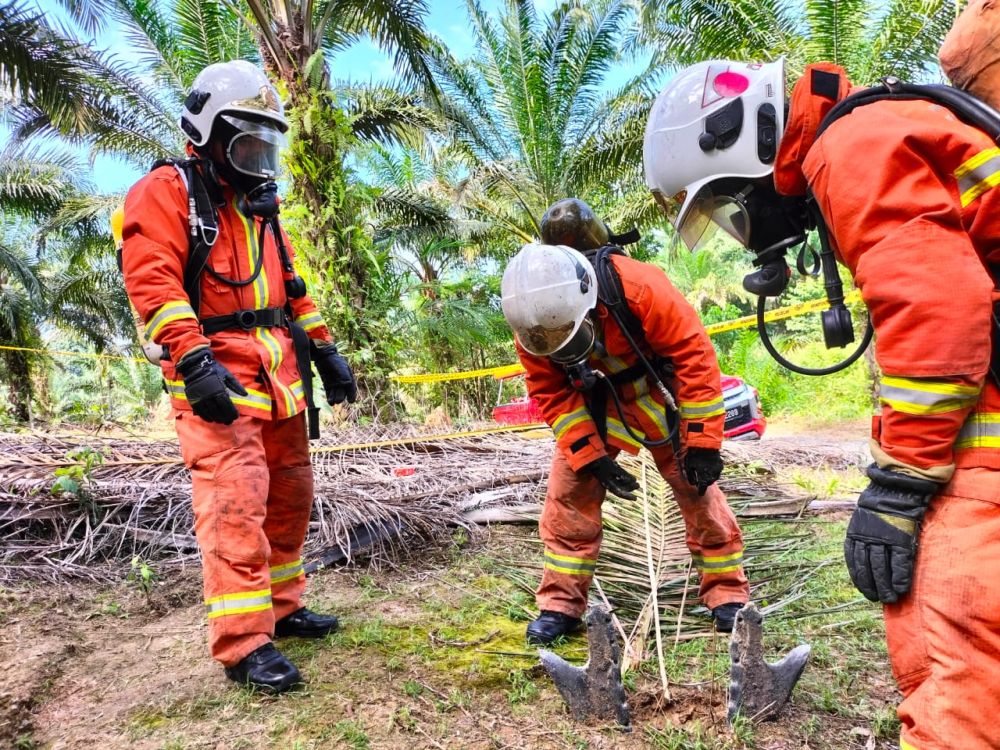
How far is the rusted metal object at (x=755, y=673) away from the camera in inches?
70.5

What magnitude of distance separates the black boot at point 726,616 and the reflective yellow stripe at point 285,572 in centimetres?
160

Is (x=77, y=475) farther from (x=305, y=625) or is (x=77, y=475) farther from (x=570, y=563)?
(x=570, y=563)

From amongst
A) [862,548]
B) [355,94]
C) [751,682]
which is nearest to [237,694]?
[751,682]

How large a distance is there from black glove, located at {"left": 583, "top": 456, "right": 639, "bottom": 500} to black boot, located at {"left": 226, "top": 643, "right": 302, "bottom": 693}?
122 centimetres

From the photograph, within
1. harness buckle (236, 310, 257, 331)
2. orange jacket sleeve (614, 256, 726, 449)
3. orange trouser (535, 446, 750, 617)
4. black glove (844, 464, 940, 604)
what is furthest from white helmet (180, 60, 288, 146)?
black glove (844, 464, 940, 604)

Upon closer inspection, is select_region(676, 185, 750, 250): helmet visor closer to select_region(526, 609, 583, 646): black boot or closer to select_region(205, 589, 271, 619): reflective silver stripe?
select_region(526, 609, 583, 646): black boot

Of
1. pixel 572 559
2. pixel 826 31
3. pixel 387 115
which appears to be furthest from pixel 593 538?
pixel 387 115

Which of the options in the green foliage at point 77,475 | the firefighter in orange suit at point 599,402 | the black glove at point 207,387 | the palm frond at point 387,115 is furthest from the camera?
the palm frond at point 387,115

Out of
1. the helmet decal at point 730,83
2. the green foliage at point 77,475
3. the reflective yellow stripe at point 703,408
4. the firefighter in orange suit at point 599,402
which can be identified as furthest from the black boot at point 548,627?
the green foliage at point 77,475

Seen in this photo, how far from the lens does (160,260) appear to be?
7.18ft

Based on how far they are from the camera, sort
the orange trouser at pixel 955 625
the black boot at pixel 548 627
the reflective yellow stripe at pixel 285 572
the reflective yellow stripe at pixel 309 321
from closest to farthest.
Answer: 1. the orange trouser at pixel 955 625
2. the black boot at pixel 548 627
3. the reflective yellow stripe at pixel 285 572
4. the reflective yellow stripe at pixel 309 321

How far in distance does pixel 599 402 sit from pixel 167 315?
5.13 feet

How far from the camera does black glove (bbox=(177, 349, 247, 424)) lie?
2109 mm

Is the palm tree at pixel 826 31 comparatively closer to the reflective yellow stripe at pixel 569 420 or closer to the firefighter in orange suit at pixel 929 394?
the reflective yellow stripe at pixel 569 420
